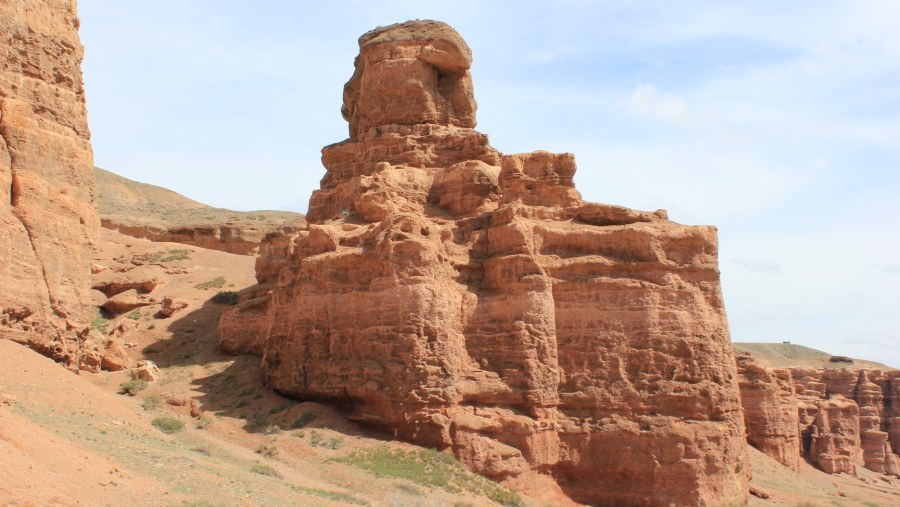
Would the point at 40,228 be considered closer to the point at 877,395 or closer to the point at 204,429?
the point at 204,429

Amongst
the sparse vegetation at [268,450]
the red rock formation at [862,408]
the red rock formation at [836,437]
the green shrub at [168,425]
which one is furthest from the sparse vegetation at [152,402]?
the red rock formation at [862,408]

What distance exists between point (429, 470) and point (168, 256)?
2194 centimetres

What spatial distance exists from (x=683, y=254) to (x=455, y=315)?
19.6 feet

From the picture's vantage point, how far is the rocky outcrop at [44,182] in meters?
15.6

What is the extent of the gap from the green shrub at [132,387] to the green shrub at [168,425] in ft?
11.0

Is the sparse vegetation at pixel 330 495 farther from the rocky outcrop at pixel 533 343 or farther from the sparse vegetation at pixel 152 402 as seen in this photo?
the sparse vegetation at pixel 152 402

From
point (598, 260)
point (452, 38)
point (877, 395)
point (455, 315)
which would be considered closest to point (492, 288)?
point (455, 315)

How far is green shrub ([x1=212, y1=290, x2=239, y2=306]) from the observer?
96.2ft

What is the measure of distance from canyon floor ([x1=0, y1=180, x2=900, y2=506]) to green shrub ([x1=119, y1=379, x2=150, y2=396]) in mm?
90

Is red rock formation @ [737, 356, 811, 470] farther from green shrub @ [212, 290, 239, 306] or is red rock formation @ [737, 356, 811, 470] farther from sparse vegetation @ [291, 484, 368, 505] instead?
sparse vegetation @ [291, 484, 368, 505]

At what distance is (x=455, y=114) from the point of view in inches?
1092

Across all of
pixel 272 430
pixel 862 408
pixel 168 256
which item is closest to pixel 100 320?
pixel 168 256

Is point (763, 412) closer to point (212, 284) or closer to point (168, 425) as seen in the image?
point (212, 284)

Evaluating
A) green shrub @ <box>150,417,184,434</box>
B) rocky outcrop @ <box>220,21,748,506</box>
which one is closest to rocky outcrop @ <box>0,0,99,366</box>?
green shrub @ <box>150,417,184,434</box>
